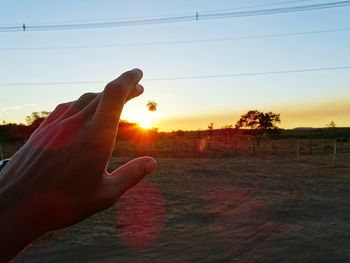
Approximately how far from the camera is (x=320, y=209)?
17.3 meters

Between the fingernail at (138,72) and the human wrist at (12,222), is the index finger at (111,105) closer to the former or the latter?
the fingernail at (138,72)

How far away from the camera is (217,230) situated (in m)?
13.6

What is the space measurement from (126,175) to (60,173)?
0.78ft

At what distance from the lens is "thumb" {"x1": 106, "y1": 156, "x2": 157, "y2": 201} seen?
1471 mm

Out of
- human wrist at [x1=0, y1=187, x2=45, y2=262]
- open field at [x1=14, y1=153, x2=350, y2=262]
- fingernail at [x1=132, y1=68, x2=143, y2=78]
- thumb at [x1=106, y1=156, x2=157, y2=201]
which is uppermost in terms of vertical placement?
fingernail at [x1=132, y1=68, x2=143, y2=78]

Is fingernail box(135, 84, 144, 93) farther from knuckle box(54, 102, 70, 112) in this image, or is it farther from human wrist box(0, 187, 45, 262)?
human wrist box(0, 187, 45, 262)

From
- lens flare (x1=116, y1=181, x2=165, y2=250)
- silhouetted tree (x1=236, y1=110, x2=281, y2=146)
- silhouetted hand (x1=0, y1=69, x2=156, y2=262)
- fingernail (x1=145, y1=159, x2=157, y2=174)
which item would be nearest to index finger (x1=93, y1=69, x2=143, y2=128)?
silhouetted hand (x1=0, y1=69, x2=156, y2=262)

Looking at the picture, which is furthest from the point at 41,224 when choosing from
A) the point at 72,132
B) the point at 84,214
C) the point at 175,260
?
the point at 175,260

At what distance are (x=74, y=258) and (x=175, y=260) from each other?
6.70 feet

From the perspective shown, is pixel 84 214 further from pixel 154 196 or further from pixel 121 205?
pixel 154 196

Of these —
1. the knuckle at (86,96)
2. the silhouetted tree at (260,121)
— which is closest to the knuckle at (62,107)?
the knuckle at (86,96)

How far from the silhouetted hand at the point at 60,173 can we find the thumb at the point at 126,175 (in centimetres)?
7

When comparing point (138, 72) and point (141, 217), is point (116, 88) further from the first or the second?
point (141, 217)

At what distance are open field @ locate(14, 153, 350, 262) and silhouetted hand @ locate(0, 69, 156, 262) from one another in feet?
31.1
